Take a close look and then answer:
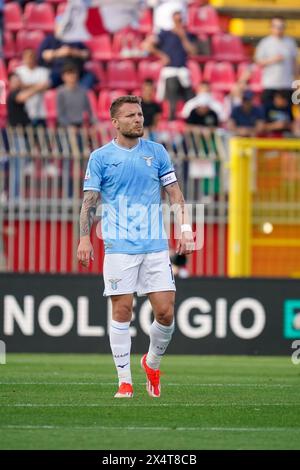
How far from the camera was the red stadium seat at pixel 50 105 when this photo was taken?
2141cm

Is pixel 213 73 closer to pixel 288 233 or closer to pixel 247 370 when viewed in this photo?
pixel 288 233

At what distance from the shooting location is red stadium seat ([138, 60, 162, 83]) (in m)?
23.3

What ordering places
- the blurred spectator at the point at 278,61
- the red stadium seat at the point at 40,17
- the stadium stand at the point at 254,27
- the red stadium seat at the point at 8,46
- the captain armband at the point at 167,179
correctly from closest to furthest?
the captain armband at the point at 167,179 < the blurred spectator at the point at 278,61 < the red stadium seat at the point at 8,46 < the red stadium seat at the point at 40,17 < the stadium stand at the point at 254,27

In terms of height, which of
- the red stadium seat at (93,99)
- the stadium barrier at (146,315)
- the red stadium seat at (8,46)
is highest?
the red stadium seat at (8,46)

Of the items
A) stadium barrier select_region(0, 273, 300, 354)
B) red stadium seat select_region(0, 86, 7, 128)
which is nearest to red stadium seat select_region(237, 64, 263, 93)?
red stadium seat select_region(0, 86, 7, 128)

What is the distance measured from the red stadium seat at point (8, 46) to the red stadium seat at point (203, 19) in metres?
3.54

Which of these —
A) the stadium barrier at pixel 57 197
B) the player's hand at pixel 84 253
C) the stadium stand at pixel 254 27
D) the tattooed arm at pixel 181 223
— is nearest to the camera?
the player's hand at pixel 84 253

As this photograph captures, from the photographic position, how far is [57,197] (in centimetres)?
1744

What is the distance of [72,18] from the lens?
76.4 feet

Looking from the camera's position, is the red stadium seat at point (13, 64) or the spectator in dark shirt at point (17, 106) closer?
the spectator in dark shirt at point (17, 106)

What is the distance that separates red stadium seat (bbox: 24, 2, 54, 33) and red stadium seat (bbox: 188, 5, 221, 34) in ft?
9.01

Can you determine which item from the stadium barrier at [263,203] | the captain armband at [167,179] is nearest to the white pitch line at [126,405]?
the captain armband at [167,179]

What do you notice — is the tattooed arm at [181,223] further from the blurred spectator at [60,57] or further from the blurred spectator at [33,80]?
the blurred spectator at [60,57]

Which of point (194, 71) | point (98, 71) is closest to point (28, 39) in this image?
point (98, 71)
